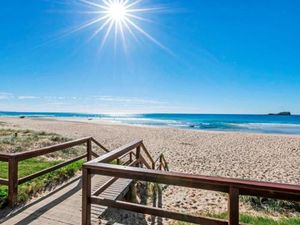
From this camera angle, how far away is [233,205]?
2441mm

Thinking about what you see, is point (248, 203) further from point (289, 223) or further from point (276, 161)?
point (276, 161)

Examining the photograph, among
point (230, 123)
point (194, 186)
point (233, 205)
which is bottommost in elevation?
point (230, 123)

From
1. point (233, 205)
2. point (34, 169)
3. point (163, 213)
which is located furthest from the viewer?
point (34, 169)

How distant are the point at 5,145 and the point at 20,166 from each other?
440 centimetres

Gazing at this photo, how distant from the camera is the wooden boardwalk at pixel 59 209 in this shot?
3.88m

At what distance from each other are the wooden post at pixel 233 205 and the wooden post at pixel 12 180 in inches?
145

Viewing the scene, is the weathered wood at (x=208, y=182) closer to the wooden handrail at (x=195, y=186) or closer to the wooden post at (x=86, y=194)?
the wooden handrail at (x=195, y=186)

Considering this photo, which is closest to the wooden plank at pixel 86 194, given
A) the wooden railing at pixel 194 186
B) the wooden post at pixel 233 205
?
the wooden railing at pixel 194 186

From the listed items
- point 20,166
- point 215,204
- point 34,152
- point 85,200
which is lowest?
point 215,204

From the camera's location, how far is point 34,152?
184 inches

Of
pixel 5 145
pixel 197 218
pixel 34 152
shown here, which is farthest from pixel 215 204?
pixel 5 145

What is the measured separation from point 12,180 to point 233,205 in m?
3.84

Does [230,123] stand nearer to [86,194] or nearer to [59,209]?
[59,209]

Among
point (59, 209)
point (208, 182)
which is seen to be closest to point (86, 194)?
point (59, 209)
